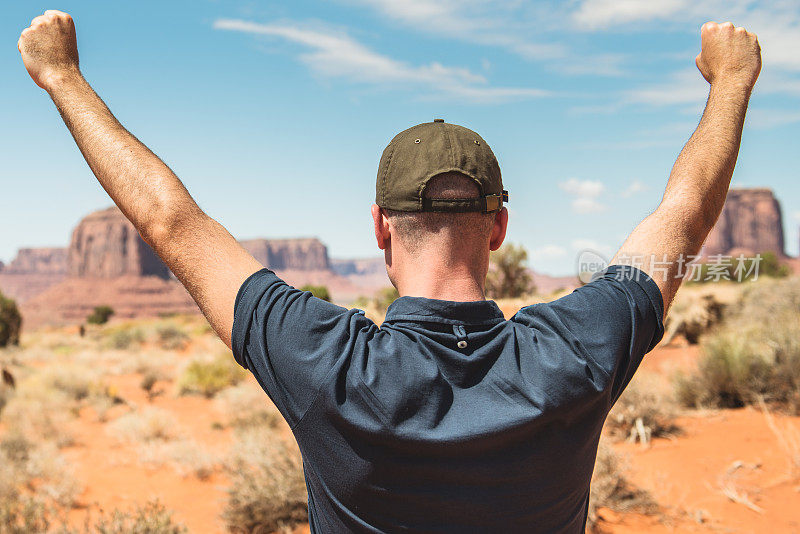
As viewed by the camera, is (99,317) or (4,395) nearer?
(4,395)

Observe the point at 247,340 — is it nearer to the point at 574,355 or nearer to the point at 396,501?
the point at 396,501

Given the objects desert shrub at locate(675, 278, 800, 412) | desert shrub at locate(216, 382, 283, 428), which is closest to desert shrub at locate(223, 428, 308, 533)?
desert shrub at locate(216, 382, 283, 428)

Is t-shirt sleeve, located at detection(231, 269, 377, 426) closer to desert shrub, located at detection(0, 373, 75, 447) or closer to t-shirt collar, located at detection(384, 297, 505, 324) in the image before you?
t-shirt collar, located at detection(384, 297, 505, 324)

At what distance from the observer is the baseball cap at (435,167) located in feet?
4.77

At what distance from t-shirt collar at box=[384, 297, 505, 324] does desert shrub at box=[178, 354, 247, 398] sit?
13709mm

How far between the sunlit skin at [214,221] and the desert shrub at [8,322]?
2806cm

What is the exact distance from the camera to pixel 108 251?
11119cm

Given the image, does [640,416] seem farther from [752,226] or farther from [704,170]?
[752,226]

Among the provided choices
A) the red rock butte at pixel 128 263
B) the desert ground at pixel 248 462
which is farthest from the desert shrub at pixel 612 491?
the red rock butte at pixel 128 263

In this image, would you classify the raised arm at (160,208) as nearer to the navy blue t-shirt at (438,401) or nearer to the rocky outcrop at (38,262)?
the navy blue t-shirt at (438,401)

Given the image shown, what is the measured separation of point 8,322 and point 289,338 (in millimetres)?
28915

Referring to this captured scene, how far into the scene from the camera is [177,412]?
1259 centimetres

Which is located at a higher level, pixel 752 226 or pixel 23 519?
pixel 752 226

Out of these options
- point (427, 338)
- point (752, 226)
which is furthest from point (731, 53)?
point (752, 226)
